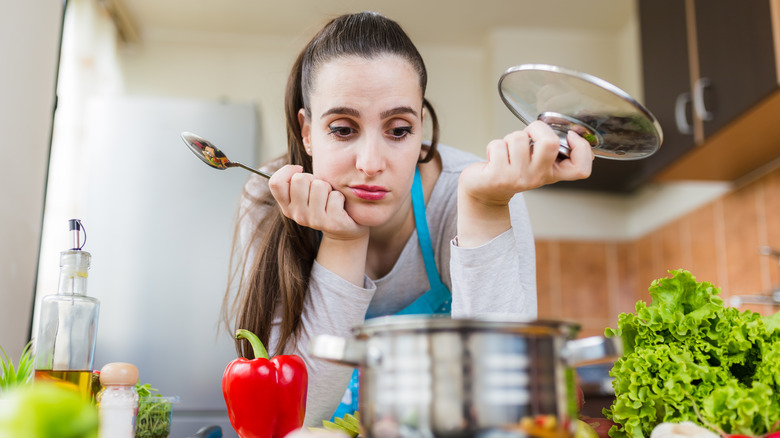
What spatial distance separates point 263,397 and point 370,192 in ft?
1.10

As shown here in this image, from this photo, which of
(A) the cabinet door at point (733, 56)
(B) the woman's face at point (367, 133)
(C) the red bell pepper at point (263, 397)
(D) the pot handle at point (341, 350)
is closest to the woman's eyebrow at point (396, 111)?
(B) the woman's face at point (367, 133)

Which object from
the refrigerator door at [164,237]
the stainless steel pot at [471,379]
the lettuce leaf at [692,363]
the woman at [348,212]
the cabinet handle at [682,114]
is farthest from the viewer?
the refrigerator door at [164,237]

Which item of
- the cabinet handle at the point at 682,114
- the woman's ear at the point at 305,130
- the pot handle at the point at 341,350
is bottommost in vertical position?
the pot handle at the point at 341,350

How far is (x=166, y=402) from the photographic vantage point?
728mm

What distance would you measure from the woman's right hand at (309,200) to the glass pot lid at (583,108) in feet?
0.93

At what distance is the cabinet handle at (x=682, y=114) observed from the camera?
7.59 ft

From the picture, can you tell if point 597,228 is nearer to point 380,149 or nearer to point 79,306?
point 380,149

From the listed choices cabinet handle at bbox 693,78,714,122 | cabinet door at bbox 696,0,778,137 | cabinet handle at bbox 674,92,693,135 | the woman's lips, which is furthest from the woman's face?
cabinet handle at bbox 674,92,693,135

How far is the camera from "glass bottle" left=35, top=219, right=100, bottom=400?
67 cm

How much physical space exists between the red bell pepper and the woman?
0.20 metres

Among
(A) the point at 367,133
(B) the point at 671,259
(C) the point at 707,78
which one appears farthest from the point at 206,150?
(B) the point at 671,259

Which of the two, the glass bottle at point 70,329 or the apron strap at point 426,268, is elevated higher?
the apron strap at point 426,268

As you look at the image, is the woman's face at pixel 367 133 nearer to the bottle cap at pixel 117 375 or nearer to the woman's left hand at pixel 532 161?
the woman's left hand at pixel 532 161

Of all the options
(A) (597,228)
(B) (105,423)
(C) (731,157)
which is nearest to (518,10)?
(A) (597,228)
